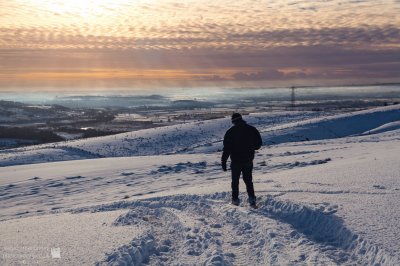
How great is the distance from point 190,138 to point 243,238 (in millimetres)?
42103

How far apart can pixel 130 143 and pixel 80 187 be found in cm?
2956

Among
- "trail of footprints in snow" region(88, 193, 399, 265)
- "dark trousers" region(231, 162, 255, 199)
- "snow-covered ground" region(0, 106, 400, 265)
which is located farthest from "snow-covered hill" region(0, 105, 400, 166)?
"trail of footprints in snow" region(88, 193, 399, 265)

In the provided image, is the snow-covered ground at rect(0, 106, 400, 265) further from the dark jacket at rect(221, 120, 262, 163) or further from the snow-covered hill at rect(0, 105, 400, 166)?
the snow-covered hill at rect(0, 105, 400, 166)

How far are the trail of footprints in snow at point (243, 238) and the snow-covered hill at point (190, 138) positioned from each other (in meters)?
25.3

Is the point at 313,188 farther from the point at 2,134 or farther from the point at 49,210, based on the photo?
the point at 2,134

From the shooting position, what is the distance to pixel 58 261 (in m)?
6.99

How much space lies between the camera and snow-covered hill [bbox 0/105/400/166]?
37375mm

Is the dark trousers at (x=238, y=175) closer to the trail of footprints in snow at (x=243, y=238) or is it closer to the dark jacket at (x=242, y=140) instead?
the dark jacket at (x=242, y=140)

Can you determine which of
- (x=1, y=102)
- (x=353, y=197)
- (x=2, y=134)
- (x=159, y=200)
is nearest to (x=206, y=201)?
(x=159, y=200)

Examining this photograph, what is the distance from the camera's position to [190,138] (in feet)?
165

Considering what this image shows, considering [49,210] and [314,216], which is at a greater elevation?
[314,216]

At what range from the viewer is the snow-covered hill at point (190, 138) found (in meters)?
37.4

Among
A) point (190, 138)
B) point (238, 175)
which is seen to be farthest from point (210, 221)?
point (190, 138)

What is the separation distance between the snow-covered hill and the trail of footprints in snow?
996 inches
